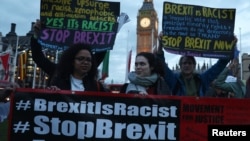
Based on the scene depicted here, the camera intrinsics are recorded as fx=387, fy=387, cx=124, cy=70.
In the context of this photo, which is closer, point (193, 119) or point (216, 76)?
point (193, 119)

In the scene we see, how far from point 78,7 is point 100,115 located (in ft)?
8.11

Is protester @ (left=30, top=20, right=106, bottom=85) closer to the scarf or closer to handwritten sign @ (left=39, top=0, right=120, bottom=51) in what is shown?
handwritten sign @ (left=39, top=0, right=120, bottom=51)

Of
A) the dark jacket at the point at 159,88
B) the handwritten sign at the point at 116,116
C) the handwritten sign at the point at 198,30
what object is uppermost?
the handwritten sign at the point at 198,30

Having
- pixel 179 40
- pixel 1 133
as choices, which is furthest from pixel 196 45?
pixel 1 133

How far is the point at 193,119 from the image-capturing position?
13.6ft

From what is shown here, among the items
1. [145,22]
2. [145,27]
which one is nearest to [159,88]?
[145,27]

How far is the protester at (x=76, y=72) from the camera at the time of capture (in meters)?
4.39

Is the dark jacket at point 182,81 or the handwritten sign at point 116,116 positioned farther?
the dark jacket at point 182,81

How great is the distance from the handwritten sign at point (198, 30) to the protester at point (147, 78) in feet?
2.55

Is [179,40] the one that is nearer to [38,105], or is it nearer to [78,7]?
[78,7]

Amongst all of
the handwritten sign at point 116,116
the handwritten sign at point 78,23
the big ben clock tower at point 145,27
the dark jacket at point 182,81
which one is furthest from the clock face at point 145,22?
the handwritten sign at point 116,116

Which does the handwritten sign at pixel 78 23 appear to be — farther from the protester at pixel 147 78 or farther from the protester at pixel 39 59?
the protester at pixel 147 78

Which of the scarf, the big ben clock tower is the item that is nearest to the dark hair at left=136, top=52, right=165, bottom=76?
the scarf

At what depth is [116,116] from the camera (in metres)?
4.05
